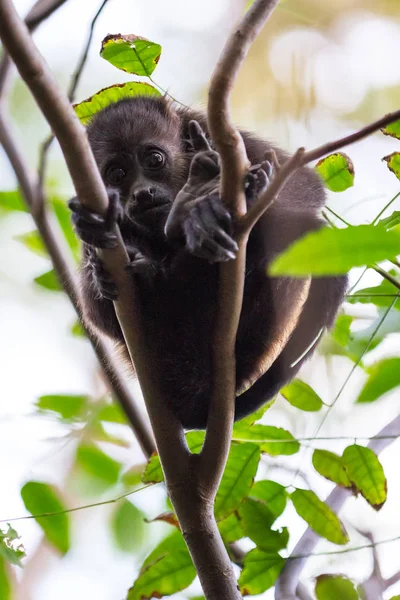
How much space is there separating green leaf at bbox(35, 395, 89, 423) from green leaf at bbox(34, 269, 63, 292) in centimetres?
55

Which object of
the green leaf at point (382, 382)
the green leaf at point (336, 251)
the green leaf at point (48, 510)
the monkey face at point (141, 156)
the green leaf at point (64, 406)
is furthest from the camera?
the green leaf at point (64, 406)

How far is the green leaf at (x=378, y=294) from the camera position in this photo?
2.45m

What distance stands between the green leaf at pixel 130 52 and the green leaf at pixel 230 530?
143 cm

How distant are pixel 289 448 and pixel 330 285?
588 mm

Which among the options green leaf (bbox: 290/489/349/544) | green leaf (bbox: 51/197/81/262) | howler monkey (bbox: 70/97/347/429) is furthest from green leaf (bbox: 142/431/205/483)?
green leaf (bbox: 51/197/81/262)

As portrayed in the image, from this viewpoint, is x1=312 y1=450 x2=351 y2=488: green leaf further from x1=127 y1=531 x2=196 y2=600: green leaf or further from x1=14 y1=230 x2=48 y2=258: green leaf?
x1=14 y1=230 x2=48 y2=258: green leaf

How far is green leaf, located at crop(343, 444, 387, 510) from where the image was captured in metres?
2.22

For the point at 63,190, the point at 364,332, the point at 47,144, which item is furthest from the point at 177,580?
the point at 63,190

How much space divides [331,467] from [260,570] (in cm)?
36

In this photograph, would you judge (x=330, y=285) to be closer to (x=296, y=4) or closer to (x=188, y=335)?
(x=188, y=335)

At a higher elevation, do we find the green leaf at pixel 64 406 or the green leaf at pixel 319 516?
the green leaf at pixel 64 406

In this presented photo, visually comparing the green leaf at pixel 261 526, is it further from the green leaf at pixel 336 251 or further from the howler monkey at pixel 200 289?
the green leaf at pixel 336 251

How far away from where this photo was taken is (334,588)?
7.09 feet

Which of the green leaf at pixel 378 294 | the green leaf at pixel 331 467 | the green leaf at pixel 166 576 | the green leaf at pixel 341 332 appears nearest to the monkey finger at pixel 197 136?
the green leaf at pixel 378 294
